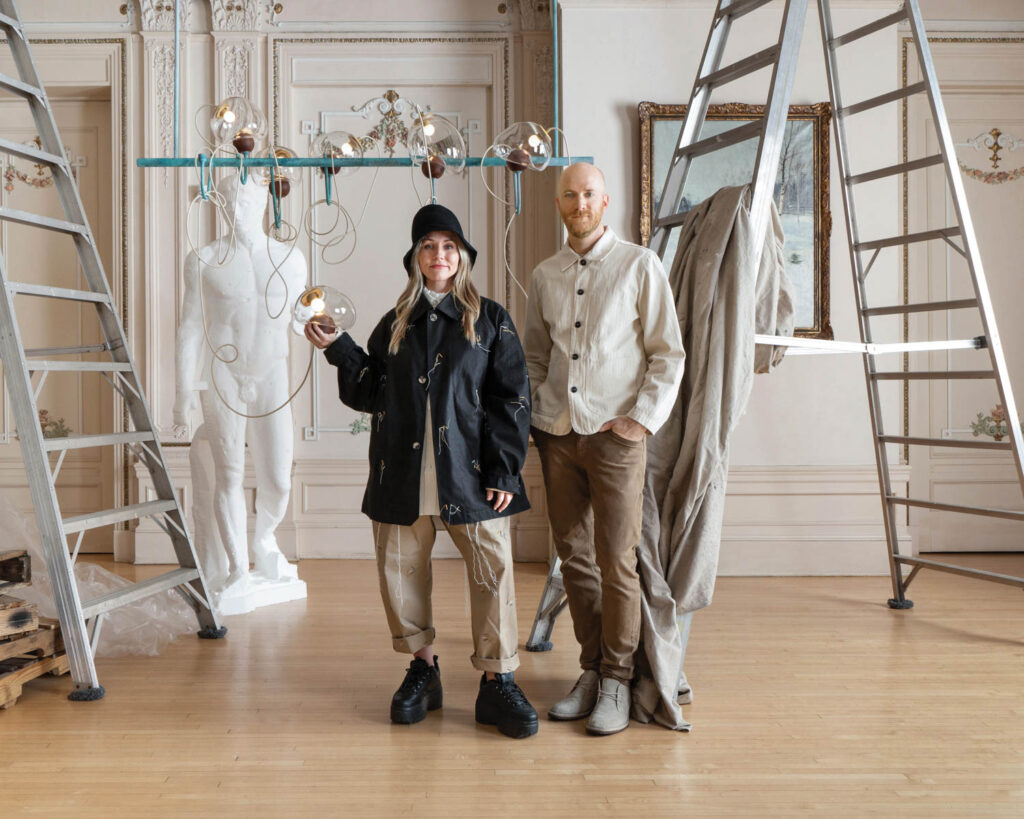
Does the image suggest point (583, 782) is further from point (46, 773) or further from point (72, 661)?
point (72, 661)

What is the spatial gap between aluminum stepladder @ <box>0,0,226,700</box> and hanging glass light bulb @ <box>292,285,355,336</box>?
88cm

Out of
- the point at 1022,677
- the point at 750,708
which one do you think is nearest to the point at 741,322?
the point at 750,708

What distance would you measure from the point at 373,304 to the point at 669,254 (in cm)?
165

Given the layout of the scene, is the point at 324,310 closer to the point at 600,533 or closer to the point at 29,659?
the point at 600,533

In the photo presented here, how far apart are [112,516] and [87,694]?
56cm

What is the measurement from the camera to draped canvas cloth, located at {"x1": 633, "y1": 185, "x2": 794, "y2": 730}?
252 centimetres

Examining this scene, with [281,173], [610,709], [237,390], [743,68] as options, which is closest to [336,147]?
[281,173]

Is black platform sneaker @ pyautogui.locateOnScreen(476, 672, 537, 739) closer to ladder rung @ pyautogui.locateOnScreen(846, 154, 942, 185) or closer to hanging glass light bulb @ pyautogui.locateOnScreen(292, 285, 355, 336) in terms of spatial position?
hanging glass light bulb @ pyautogui.locateOnScreen(292, 285, 355, 336)

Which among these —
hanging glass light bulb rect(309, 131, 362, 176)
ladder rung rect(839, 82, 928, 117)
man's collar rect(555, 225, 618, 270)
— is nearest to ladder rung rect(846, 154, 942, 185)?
ladder rung rect(839, 82, 928, 117)

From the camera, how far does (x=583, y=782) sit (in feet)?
6.91

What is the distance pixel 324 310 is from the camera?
7.86 feet

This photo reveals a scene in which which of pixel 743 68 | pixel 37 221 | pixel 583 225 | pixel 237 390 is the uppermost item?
pixel 743 68

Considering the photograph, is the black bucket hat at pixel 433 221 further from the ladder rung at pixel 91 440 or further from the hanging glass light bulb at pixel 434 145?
the ladder rung at pixel 91 440

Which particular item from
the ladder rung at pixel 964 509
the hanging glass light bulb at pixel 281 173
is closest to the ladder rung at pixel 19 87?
the hanging glass light bulb at pixel 281 173
